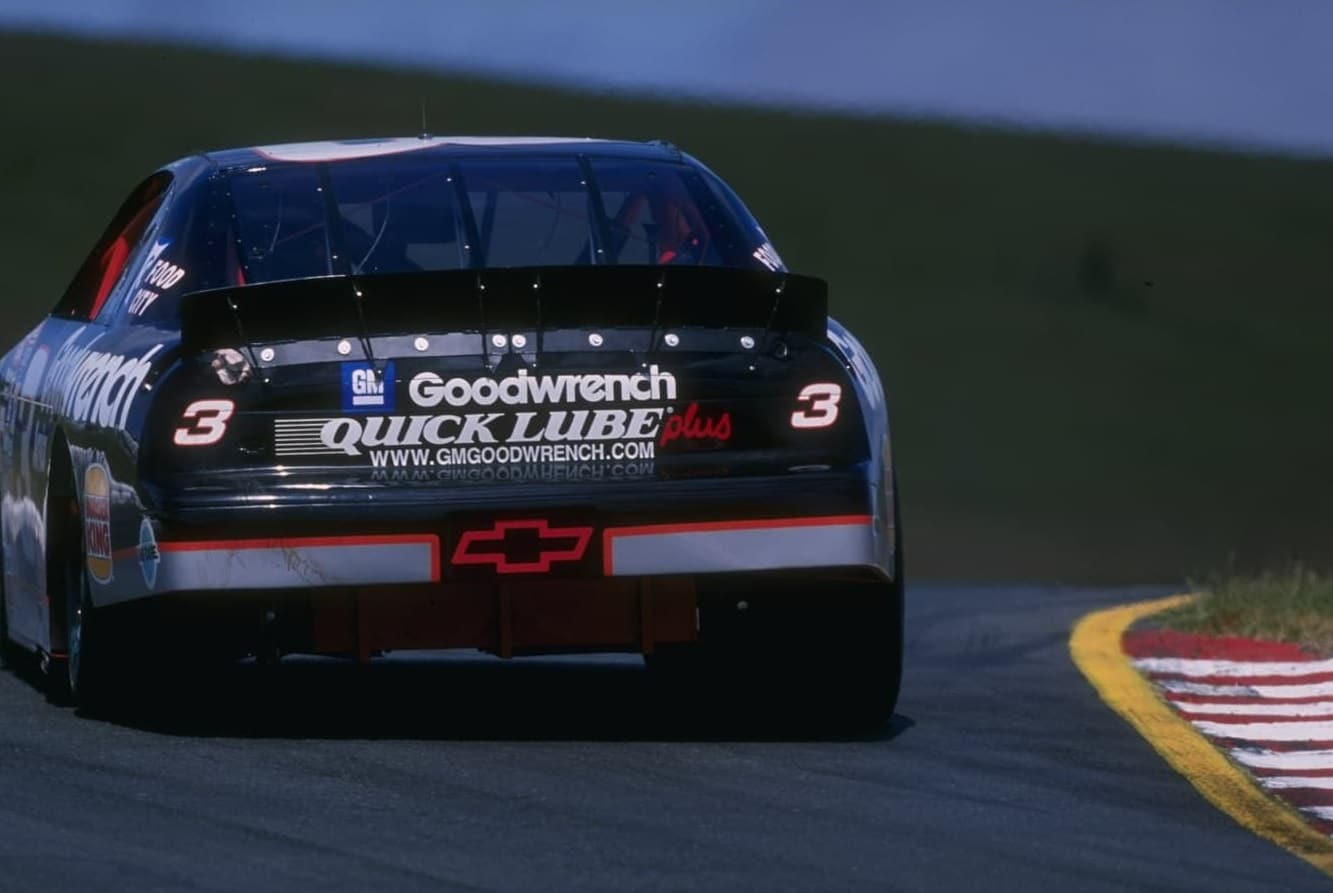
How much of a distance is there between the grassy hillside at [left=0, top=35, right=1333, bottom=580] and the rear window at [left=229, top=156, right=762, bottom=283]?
1159 cm

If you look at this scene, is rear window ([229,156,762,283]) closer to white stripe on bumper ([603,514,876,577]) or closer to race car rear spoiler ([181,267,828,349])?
race car rear spoiler ([181,267,828,349])

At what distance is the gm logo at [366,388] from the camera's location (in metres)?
7.48

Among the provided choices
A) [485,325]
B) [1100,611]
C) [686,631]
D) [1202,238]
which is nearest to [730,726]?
[686,631]

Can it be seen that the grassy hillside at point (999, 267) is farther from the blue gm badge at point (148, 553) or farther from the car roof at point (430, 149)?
the blue gm badge at point (148, 553)

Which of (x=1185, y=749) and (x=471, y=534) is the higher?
(x=471, y=534)

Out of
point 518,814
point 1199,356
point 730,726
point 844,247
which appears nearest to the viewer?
point 518,814

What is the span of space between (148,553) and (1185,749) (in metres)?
2.57

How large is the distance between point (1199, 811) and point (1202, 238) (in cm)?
3749

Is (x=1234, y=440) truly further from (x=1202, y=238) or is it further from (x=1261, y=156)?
(x=1261, y=156)

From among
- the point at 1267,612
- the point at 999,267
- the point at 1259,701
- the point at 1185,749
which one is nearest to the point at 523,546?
the point at 1185,749

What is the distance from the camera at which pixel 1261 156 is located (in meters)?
50.2

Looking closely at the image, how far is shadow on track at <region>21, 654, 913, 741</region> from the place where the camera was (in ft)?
26.5

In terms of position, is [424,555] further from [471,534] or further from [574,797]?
[574,797]

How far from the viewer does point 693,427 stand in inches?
299
